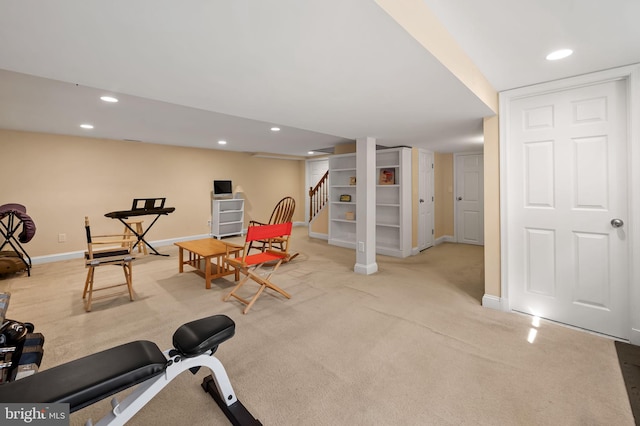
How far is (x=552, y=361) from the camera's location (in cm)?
201

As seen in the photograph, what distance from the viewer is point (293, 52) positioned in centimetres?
153

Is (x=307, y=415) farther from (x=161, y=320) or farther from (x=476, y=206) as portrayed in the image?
(x=476, y=206)

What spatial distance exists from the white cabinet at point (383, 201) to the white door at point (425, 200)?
1.39ft

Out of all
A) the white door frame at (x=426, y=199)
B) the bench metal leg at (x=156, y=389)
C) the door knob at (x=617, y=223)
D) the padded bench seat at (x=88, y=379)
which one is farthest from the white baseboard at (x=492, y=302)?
the padded bench seat at (x=88, y=379)

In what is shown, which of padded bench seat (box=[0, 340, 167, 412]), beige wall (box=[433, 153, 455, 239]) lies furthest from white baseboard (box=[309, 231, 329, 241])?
padded bench seat (box=[0, 340, 167, 412])

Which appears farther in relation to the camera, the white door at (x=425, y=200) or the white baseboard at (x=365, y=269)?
the white door at (x=425, y=200)

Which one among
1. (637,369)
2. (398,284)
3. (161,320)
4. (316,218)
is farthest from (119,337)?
(316,218)

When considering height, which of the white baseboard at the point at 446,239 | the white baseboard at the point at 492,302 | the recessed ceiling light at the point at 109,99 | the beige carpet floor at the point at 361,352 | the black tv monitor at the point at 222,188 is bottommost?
the beige carpet floor at the point at 361,352

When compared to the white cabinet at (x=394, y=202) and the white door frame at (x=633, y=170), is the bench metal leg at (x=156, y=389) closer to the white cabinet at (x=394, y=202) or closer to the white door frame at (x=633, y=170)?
the white door frame at (x=633, y=170)

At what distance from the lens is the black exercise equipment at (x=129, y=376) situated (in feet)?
3.40

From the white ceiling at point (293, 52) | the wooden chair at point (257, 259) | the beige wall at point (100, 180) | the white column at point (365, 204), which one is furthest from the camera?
the beige wall at point (100, 180)

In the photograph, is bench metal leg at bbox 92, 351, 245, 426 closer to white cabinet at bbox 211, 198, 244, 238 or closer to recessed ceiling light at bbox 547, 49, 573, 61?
recessed ceiling light at bbox 547, 49, 573, 61

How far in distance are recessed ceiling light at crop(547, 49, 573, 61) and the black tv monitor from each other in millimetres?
6627

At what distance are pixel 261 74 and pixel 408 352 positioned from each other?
2284 mm
